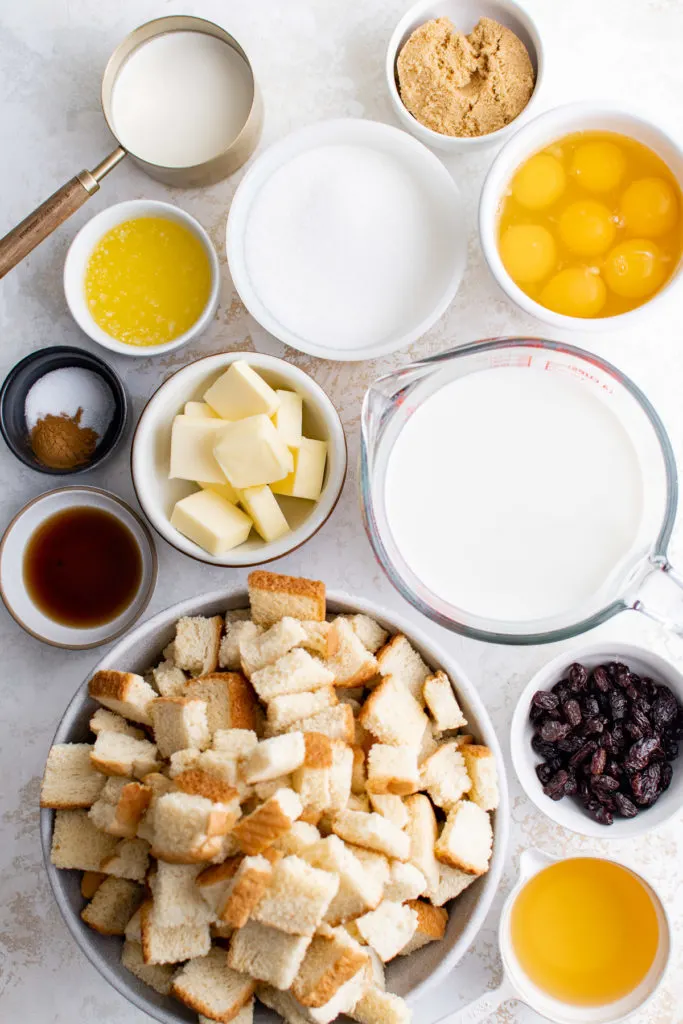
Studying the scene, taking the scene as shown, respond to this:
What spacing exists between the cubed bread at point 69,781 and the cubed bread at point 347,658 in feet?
1.29

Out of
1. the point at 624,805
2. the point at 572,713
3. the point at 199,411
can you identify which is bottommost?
the point at 624,805

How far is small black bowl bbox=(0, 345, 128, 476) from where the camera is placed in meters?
1.65

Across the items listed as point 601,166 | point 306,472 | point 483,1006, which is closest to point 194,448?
point 306,472

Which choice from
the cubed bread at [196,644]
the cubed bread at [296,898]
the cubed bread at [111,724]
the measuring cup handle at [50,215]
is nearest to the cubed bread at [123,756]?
the cubed bread at [111,724]

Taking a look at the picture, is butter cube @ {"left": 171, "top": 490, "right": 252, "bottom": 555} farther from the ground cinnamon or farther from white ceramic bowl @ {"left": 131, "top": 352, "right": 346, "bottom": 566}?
the ground cinnamon

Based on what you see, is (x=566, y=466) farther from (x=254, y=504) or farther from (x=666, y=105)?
(x=666, y=105)

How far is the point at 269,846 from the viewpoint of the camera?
123 centimetres

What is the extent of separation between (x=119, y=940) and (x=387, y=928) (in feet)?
1.42

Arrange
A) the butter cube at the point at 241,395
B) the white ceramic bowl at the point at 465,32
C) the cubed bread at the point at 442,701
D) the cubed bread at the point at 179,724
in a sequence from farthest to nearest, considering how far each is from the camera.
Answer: the white ceramic bowl at the point at 465,32 < the butter cube at the point at 241,395 < the cubed bread at the point at 442,701 < the cubed bread at the point at 179,724

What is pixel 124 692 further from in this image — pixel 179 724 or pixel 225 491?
pixel 225 491

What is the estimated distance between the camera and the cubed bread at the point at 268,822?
120 cm

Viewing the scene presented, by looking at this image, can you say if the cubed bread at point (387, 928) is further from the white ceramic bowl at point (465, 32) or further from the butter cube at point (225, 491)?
the white ceramic bowl at point (465, 32)

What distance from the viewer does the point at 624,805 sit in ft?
5.18

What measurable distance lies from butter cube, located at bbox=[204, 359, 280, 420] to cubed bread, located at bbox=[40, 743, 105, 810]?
604 millimetres
